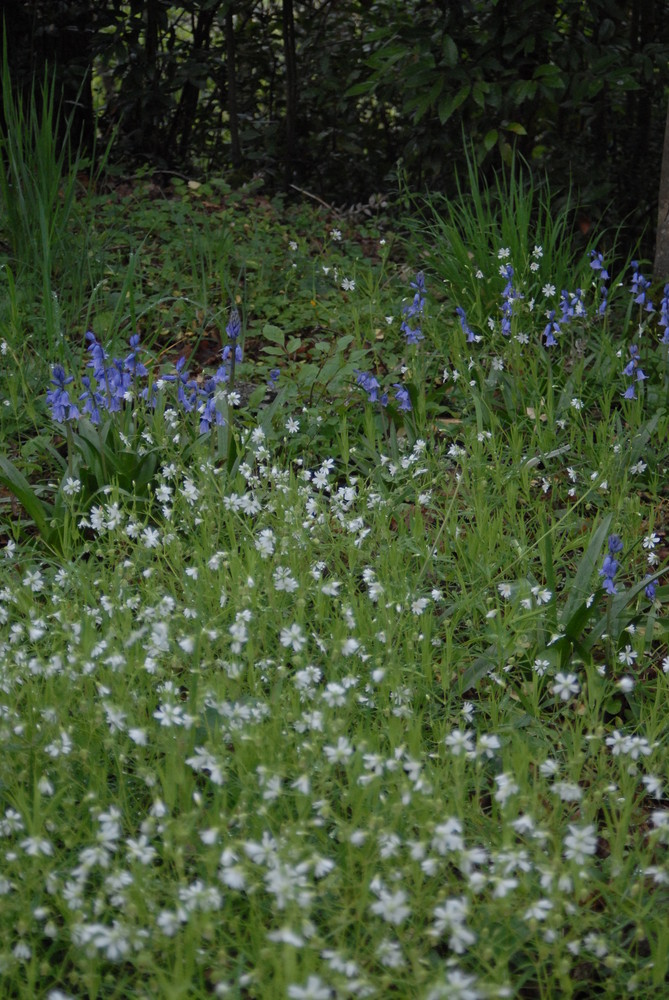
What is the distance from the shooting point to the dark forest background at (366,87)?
4664 millimetres

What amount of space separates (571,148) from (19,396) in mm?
3312

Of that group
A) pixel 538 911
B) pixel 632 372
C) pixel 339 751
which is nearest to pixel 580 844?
pixel 538 911

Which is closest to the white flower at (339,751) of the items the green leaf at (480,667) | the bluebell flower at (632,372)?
the green leaf at (480,667)

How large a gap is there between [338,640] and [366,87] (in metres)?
3.53

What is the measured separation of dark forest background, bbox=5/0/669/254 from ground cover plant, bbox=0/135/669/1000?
37.4 inches

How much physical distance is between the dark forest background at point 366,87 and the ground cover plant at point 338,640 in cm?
95

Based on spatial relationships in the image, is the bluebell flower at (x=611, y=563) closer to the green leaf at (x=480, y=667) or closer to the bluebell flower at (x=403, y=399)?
the green leaf at (x=480, y=667)

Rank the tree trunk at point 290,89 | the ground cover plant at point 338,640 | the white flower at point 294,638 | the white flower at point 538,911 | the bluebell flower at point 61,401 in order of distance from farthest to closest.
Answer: the tree trunk at point 290,89 → the bluebell flower at point 61,401 → the white flower at point 294,638 → the ground cover plant at point 338,640 → the white flower at point 538,911

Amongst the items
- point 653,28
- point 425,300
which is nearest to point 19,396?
point 425,300

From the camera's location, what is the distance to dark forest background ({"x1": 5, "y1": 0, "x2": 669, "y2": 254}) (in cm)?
466

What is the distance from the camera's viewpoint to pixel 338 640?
7.31 feet

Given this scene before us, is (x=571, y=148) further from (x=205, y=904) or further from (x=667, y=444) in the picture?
(x=205, y=904)

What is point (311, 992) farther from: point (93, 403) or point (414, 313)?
point (414, 313)

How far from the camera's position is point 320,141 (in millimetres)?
6484
